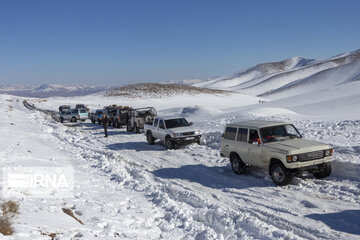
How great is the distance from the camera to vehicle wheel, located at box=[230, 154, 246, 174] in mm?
10148

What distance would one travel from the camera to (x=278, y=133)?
31.7 ft

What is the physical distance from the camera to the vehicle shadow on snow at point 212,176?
30.1 ft

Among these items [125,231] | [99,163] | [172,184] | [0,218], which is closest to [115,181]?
[172,184]

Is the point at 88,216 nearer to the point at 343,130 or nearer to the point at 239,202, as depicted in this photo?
the point at 239,202

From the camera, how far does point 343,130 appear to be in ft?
51.1

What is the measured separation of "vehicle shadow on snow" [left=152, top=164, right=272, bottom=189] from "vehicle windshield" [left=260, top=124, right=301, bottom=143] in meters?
1.32

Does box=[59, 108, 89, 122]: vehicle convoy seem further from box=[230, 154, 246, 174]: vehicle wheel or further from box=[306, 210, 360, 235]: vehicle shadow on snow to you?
box=[306, 210, 360, 235]: vehicle shadow on snow

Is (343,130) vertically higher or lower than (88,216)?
higher

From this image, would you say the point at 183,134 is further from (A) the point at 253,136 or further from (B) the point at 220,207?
(B) the point at 220,207

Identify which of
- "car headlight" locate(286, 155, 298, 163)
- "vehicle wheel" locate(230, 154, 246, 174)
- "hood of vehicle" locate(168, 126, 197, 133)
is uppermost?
"hood of vehicle" locate(168, 126, 197, 133)

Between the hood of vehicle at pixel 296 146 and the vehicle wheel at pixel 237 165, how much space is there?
1.39 m

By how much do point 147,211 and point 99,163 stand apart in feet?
18.6

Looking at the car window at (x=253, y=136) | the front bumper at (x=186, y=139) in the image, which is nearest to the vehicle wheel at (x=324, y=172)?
the car window at (x=253, y=136)

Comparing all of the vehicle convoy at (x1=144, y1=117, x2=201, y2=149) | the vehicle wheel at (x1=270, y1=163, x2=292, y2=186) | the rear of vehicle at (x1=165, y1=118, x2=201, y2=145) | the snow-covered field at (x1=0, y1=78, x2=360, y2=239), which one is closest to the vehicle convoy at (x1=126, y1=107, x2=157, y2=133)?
the vehicle convoy at (x1=144, y1=117, x2=201, y2=149)
